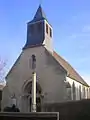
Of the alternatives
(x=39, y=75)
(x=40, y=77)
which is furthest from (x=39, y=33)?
(x=40, y=77)

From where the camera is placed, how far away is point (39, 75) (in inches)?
1073

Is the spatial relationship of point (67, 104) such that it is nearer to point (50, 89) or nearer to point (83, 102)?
point (83, 102)

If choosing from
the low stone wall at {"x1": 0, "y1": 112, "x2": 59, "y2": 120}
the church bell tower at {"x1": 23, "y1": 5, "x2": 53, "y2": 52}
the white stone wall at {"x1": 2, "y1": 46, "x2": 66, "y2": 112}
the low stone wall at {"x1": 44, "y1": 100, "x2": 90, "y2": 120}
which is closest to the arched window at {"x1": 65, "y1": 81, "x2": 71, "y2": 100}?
the white stone wall at {"x1": 2, "y1": 46, "x2": 66, "y2": 112}

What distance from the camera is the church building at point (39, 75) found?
1009 inches

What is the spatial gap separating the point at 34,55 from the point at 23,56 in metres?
1.69

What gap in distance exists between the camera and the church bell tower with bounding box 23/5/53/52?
95.5 ft

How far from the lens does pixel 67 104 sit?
700 inches

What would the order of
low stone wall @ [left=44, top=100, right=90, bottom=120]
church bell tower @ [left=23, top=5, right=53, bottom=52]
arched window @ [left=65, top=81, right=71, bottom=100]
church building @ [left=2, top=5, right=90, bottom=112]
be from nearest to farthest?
1. low stone wall @ [left=44, top=100, right=90, bottom=120]
2. arched window @ [left=65, top=81, right=71, bottom=100]
3. church building @ [left=2, top=5, right=90, bottom=112]
4. church bell tower @ [left=23, top=5, right=53, bottom=52]

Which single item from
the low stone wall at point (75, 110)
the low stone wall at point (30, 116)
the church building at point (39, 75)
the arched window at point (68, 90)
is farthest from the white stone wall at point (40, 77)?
the low stone wall at point (30, 116)

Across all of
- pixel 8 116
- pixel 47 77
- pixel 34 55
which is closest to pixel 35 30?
pixel 34 55

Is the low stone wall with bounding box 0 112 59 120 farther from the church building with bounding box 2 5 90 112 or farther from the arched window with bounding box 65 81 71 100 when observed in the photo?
the arched window with bounding box 65 81 71 100

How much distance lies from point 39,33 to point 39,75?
6.01 m

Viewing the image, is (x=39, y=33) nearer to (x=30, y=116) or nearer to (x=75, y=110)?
(x=75, y=110)

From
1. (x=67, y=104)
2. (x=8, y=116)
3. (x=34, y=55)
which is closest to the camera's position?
(x=8, y=116)
